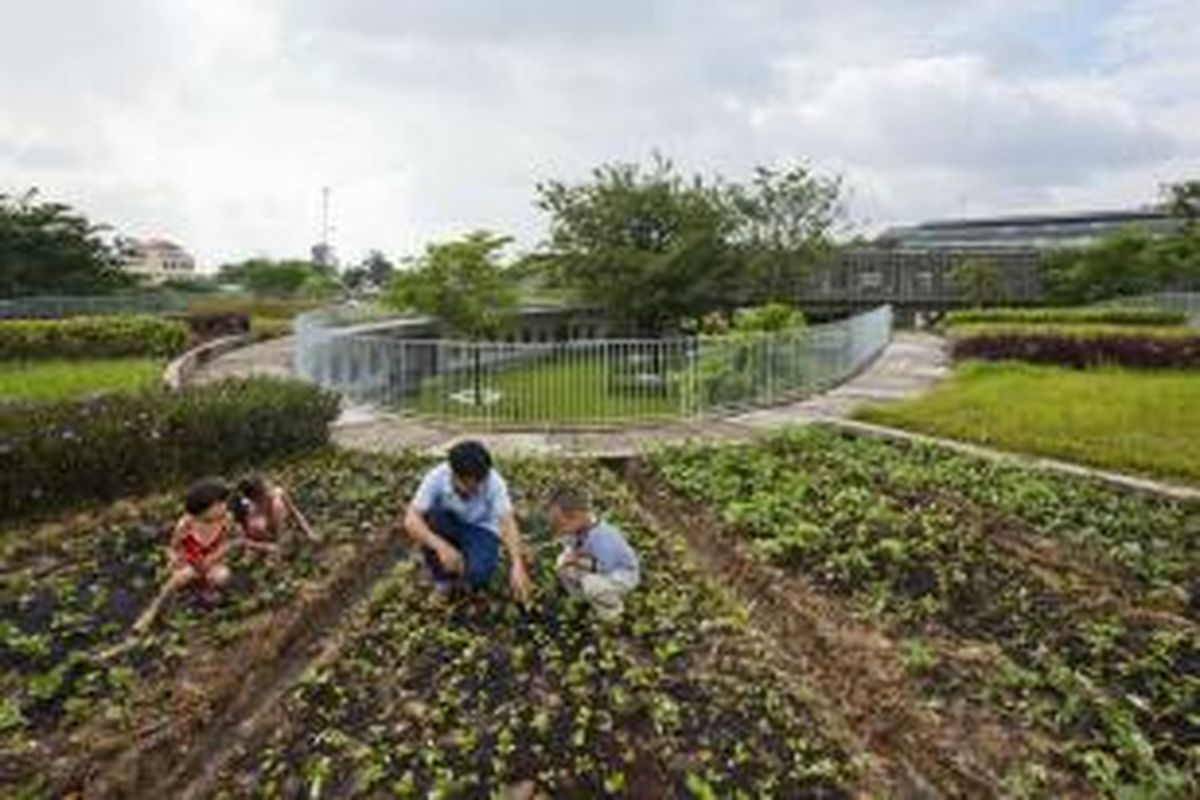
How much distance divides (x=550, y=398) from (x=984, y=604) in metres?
7.37

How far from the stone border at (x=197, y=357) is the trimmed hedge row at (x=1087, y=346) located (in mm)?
15811

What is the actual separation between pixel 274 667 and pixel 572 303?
19763 mm

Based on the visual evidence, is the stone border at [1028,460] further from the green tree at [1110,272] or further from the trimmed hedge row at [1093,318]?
the green tree at [1110,272]

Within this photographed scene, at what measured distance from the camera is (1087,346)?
18578mm

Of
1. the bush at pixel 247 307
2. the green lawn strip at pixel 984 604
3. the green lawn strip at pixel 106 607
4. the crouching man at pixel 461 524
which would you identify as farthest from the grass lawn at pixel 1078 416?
the bush at pixel 247 307

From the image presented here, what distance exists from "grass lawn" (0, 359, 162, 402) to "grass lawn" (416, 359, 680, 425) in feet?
16.5

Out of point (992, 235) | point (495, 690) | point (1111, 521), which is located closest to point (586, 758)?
point (495, 690)

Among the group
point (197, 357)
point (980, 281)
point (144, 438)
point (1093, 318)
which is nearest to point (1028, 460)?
point (144, 438)

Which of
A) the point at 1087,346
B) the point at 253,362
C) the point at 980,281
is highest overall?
the point at 980,281

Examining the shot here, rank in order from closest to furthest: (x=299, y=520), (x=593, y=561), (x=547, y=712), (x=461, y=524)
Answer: (x=547, y=712) → (x=593, y=561) → (x=461, y=524) → (x=299, y=520)

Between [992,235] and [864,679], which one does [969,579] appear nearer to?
[864,679]

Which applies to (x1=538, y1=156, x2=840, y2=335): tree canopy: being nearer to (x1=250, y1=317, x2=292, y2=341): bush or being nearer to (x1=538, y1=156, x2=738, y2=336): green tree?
(x1=538, y1=156, x2=738, y2=336): green tree

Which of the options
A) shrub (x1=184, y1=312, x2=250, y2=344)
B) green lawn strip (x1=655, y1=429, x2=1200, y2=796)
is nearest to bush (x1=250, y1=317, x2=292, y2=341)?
shrub (x1=184, y1=312, x2=250, y2=344)

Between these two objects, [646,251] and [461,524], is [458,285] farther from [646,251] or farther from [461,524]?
[461,524]
